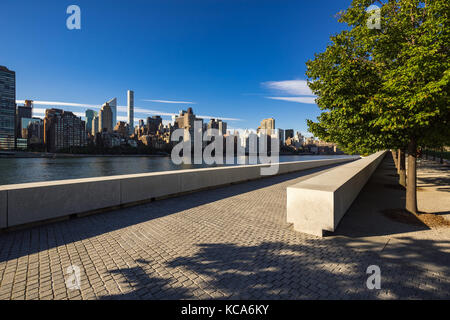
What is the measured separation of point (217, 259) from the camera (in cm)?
374

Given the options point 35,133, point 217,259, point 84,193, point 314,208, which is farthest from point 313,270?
point 35,133

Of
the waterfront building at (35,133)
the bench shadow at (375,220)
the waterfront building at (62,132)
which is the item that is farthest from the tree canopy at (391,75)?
the waterfront building at (35,133)

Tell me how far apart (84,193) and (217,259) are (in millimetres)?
4535

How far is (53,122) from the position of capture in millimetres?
159250

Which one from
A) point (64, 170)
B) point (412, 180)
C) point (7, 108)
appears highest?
point (7, 108)

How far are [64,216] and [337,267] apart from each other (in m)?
6.46

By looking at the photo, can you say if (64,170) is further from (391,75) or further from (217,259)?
(391,75)

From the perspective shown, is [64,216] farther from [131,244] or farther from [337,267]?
[337,267]

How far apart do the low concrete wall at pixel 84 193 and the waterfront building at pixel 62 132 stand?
17528 cm

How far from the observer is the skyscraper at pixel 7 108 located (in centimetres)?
13100

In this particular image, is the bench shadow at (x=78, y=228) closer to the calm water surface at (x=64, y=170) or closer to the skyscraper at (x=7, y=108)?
the calm water surface at (x=64, y=170)

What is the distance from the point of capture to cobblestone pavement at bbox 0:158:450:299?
115 inches
